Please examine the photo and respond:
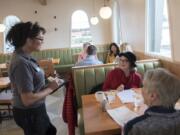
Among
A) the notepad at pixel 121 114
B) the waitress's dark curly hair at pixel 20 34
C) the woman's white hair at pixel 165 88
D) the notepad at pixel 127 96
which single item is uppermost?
the waitress's dark curly hair at pixel 20 34

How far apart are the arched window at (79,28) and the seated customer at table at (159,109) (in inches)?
313

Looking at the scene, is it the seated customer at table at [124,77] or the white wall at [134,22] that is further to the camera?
the white wall at [134,22]

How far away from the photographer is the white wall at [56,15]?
343 inches

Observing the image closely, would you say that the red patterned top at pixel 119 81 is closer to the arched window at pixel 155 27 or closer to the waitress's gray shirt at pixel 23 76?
the waitress's gray shirt at pixel 23 76

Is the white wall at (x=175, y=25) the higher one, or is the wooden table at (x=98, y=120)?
the white wall at (x=175, y=25)

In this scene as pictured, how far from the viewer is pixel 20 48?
5.81 feet

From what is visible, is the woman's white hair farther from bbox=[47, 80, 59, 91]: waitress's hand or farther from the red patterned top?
the red patterned top

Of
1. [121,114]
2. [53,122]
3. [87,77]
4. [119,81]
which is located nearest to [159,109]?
[121,114]

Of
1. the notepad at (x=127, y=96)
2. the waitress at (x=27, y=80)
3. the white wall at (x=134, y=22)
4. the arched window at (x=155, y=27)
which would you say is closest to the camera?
the waitress at (x=27, y=80)

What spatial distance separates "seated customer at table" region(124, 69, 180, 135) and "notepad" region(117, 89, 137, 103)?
0.84 m

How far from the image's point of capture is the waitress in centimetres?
169

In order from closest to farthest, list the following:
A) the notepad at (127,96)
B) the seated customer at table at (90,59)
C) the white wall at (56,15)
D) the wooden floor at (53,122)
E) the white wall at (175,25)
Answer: the notepad at (127,96) < the white wall at (175,25) < the wooden floor at (53,122) < the seated customer at table at (90,59) < the white wall at (56,15)

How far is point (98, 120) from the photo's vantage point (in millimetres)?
1749

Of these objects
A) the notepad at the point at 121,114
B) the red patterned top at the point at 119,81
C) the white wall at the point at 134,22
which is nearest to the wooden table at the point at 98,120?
the notepad at the point at 121,114
